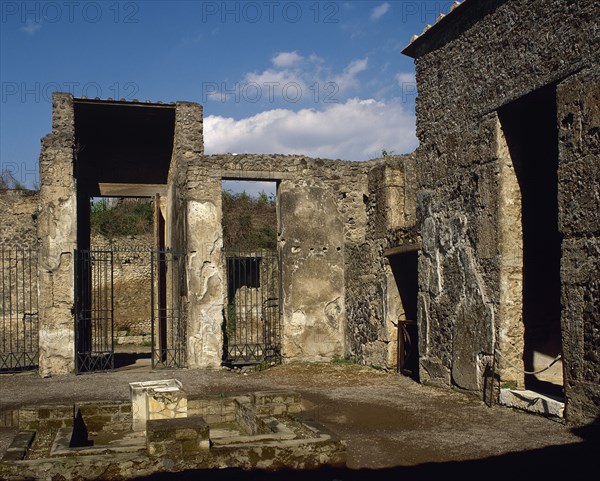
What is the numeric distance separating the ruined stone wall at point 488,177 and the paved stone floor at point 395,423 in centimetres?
55

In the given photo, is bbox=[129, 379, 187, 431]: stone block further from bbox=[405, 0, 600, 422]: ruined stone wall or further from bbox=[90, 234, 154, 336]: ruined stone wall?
bbox=[90, 234, 154, 336]: ruined stone wall

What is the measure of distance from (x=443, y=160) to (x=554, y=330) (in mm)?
2576

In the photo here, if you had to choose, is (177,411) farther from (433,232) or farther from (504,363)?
(433,232)

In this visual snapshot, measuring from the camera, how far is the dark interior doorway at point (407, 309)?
34.4 ft

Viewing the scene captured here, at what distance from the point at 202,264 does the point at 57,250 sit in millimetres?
2441

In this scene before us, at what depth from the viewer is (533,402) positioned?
7066mm

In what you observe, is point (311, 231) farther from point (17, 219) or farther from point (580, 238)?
point (17, 219)

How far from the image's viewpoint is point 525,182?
7.83 m

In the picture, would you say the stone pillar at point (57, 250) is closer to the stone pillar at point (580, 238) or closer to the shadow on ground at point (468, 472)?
the shadow on ground at point (468, 472)

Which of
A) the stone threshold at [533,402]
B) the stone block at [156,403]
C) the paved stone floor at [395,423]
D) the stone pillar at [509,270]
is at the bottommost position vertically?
the paved stone floor at [395,423]

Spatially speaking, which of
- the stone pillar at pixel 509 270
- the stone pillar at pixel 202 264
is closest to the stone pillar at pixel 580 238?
the stone pillar at pixel 509 270

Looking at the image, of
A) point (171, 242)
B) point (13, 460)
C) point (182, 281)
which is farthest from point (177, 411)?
→ point (171, 242)

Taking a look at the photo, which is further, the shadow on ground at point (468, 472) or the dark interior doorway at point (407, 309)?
the dark interior doorway at point (407, 309)

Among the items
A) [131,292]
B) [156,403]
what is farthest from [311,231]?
[131,292]
